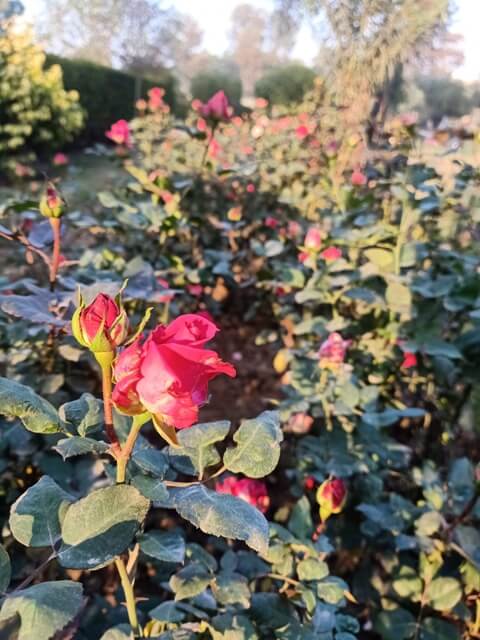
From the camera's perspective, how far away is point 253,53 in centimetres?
3284

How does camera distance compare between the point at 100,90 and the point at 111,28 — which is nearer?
the point at 100,90

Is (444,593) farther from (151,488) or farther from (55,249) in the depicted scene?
(55,249)

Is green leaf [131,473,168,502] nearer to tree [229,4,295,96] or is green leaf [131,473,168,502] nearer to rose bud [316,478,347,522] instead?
rose bud [316,478,347,522]

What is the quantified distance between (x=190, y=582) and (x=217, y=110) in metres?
1.23

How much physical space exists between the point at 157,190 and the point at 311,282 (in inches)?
18.3

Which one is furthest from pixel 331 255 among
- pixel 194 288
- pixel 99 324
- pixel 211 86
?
pixel 211 86

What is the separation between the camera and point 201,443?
0.50 meters

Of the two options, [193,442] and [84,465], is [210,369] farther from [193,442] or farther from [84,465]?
[84,465]

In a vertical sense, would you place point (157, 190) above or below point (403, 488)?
above

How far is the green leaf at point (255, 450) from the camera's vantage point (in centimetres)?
43

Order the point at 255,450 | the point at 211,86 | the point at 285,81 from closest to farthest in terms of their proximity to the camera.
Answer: the point at 255,450
the point at 285,81
the point at 211,86

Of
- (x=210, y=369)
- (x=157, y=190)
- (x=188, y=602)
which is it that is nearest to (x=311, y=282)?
(x=157, y=190)

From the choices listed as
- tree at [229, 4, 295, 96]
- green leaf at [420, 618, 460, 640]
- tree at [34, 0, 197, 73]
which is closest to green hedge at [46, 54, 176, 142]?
tree at [34, 0, 197, 73]

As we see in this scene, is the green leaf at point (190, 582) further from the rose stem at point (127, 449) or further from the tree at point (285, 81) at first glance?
the tree at point (285, 81)
